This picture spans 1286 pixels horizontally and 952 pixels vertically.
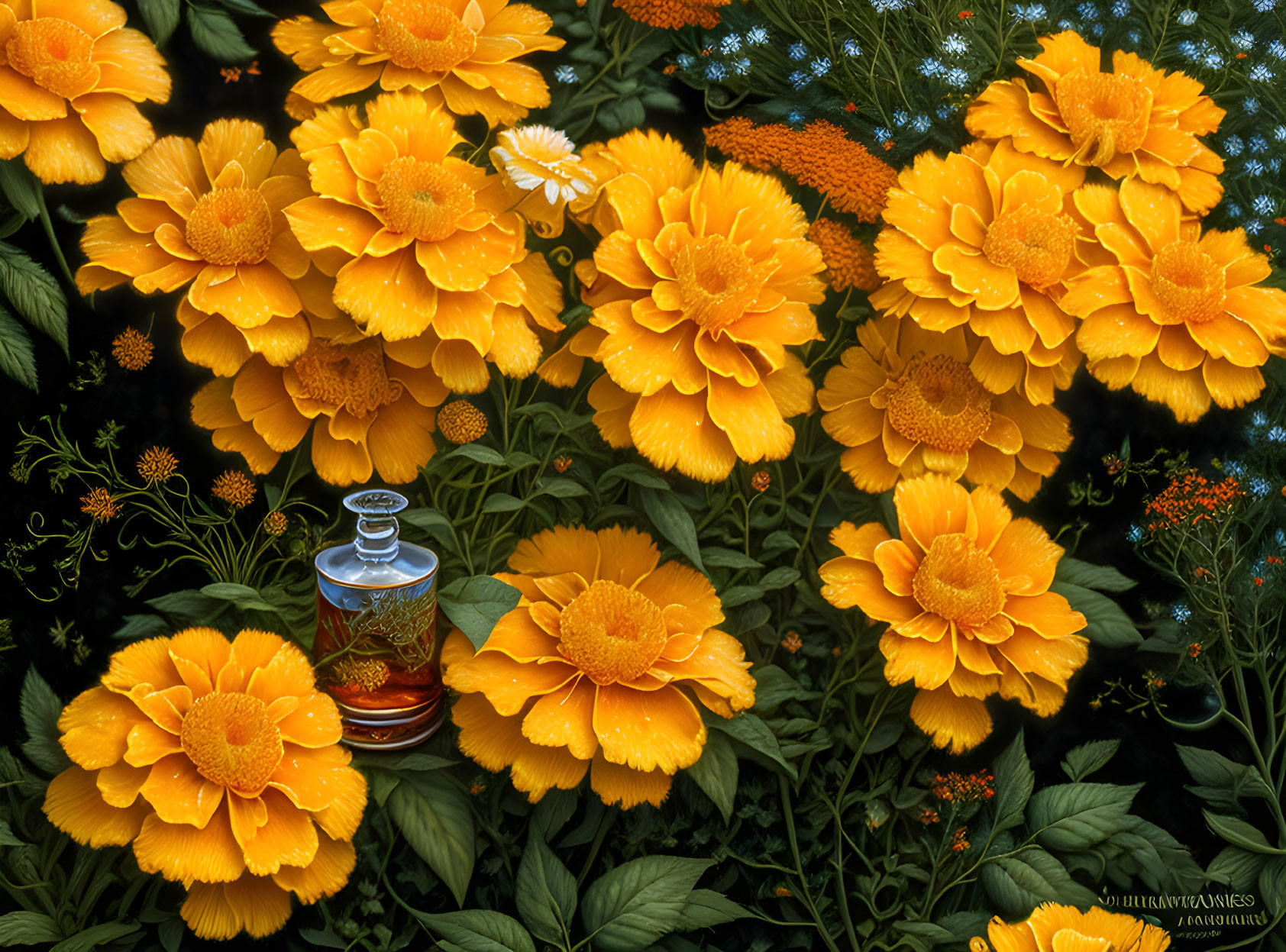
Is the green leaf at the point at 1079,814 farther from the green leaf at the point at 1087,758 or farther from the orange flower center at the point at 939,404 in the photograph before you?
the orange flower center at the point at 939,404

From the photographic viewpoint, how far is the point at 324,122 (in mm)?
832

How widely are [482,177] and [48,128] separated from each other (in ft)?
1.02

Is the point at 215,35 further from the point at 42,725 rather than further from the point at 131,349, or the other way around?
the point at 42,725

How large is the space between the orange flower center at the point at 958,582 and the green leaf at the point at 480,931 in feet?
1.38

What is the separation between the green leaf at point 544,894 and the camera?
0.90 metres

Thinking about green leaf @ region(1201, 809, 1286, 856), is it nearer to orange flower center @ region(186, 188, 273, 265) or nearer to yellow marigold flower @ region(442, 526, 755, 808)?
yellow marigold flower @ region(442, 526, 755, 808)

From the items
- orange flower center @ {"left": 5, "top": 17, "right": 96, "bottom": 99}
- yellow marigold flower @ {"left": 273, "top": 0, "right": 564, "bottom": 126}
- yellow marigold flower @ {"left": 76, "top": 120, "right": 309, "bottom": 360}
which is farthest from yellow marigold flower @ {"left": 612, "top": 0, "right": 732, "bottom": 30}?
orange flower center @ {"left": 5, "top": 17, "right": 96, "bottom": 99}

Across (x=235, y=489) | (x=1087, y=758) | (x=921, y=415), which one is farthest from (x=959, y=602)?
(x=235, y=489)

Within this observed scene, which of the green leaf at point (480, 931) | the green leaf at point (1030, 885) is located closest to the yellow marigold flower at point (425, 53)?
the green leaf at point (480, 931)

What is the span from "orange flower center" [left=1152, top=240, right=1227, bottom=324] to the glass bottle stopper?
61cm

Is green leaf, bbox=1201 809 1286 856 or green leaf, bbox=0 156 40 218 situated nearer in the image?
green leaf, bbox=0 156 40 218

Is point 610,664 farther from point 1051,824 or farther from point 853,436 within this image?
point 1051,824

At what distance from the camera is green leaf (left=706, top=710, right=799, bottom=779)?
0.90 meters

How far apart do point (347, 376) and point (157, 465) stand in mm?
179
